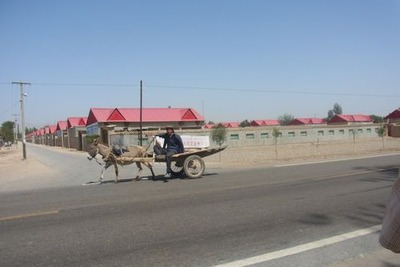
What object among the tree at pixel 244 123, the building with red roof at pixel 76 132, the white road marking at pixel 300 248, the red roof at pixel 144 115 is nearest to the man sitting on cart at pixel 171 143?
the white road marking at pixel 300 248

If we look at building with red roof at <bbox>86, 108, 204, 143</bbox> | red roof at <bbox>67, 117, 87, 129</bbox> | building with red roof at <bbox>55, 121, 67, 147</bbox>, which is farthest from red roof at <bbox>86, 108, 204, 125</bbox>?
building with red roof at <bbox>55, 121, 67, 147</bbox>

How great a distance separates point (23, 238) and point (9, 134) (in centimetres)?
12487

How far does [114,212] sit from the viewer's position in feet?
29.0

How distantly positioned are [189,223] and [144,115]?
56325mm

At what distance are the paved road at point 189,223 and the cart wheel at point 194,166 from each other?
7.82ft

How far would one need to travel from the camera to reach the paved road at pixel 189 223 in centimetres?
580

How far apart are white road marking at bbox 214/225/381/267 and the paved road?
76 mm

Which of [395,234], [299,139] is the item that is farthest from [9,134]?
[395,234]

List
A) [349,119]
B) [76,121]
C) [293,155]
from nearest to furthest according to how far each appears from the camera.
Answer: [293,155] < [76,121] < [349,119]

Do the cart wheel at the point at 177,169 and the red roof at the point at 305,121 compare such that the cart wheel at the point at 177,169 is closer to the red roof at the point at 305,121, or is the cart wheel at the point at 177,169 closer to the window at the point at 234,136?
the window at the point at 234,136

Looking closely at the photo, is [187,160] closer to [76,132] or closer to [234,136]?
[234,136]

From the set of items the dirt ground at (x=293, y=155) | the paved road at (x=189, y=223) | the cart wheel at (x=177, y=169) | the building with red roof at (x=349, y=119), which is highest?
the building with red roof at (x=349, y=119)

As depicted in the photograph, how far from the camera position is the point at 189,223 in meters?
7.61

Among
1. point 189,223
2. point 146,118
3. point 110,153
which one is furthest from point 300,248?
point 146,118
